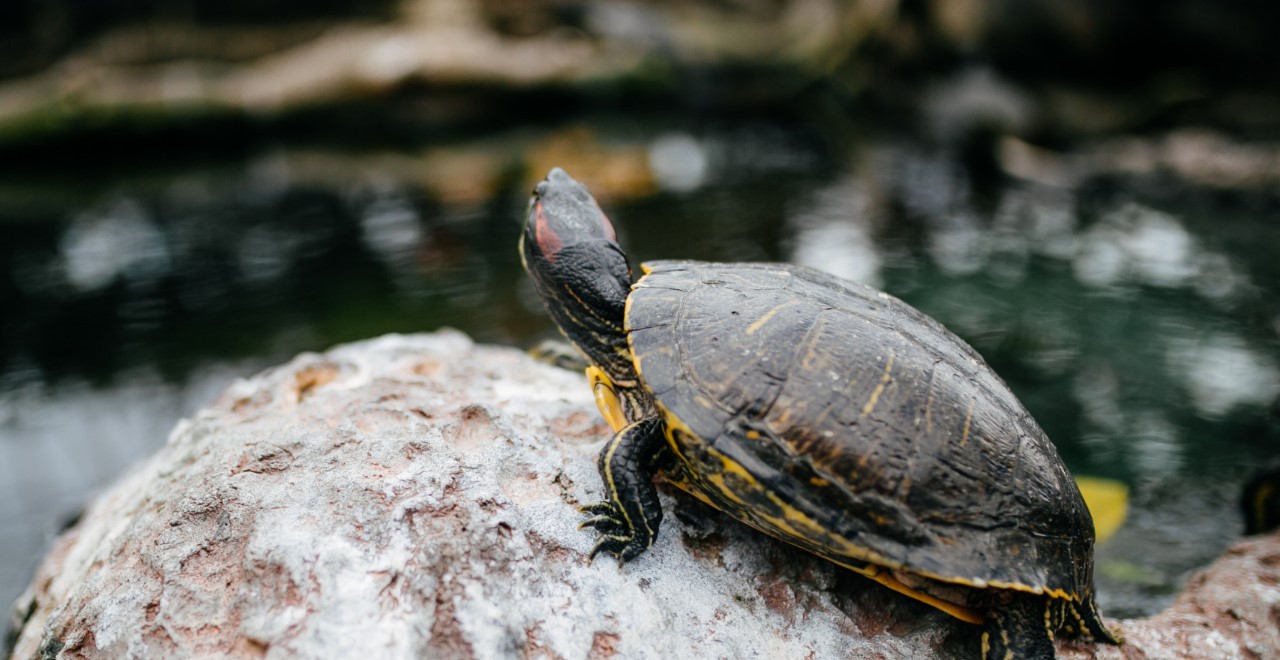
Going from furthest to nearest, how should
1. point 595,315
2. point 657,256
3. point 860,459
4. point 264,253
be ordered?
1. point 264,253
2. point 657,256
3. point 595,315
4. point 860,459

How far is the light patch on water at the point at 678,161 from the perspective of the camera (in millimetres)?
10695

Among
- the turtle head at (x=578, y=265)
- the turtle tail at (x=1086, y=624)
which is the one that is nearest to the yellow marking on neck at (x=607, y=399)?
the turtle head at (x=578, y=265)

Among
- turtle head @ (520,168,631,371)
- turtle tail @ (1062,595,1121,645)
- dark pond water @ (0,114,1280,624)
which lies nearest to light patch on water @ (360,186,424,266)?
dark pond water @ (0,114,1280,624)

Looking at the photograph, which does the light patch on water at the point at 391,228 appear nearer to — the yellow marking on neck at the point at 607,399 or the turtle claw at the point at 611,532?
the yellow marking on neck at the point at 607,399

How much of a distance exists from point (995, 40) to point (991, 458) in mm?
11529

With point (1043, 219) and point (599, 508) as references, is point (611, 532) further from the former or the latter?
point (1043, 219)

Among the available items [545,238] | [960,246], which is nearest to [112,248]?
[545,238]

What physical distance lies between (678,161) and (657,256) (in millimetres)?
4851

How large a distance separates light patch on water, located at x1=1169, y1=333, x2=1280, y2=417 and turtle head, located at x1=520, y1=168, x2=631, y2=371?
4.34 m

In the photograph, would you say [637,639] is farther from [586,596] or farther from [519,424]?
[519,424]

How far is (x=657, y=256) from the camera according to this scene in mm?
7543

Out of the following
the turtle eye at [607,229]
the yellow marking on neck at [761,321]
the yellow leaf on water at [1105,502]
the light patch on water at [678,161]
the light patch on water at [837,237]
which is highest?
the yellow marking on neck at [761,321]

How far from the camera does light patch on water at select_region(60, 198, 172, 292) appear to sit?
8047mm

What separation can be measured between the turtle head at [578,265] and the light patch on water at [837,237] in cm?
378
